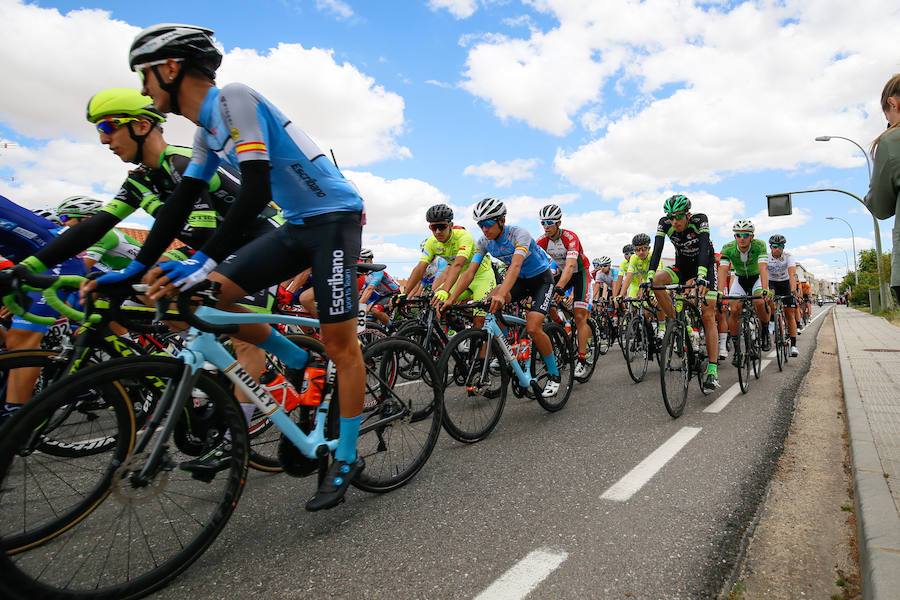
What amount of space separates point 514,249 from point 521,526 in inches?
123

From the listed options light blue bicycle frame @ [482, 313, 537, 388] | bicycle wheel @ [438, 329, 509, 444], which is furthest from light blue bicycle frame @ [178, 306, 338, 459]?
light blue bicycle frame @ [482, 313, 537, 388]

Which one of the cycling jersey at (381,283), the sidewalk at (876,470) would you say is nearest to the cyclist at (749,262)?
the sidewalk at (876,470)

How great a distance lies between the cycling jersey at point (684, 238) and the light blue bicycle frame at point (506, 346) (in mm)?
2563

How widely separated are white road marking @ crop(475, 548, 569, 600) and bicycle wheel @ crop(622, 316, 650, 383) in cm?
467

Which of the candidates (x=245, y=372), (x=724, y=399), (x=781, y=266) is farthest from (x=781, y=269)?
(x=245, y=372)

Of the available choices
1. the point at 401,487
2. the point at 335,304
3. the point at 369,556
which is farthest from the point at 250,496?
the point at 335,304

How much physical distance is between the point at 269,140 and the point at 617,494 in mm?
2516

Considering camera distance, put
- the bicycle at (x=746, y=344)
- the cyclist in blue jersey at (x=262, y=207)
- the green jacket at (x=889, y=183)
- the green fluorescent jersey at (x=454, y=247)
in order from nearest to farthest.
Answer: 1. the cyclist in blue jersey at (x=262, y=207)
2. the green jacket at (x=889, y=183)
3. the bicycle at (x=746, y=344)
4. the green fluorescent jersey at (x=454, y=247)

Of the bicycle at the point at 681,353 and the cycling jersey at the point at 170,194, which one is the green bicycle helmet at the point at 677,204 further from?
the cycling jersey at the point at 170,194

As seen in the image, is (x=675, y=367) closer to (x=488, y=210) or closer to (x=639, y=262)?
(x=488, y=210)

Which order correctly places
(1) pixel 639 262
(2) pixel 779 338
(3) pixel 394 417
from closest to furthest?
(3) pixel 394 417 → (2) pixel 779 338 → (1) pixel 639 262

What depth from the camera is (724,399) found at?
216 inches

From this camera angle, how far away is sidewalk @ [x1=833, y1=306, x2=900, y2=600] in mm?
1827

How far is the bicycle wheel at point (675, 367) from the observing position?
4.57m
